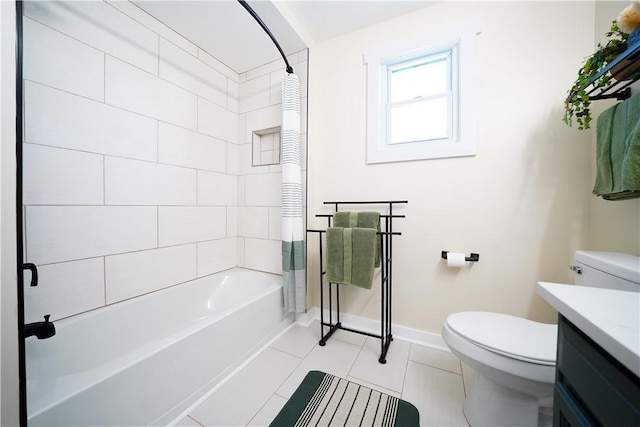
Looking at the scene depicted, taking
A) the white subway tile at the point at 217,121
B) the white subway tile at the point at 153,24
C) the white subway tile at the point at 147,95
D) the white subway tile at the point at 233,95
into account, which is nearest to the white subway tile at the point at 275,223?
the white subway tile at the point at 217,121

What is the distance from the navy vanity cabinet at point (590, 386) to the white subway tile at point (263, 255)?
1663 millimetres

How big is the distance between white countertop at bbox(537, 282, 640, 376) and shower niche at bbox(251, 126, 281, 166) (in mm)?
1832

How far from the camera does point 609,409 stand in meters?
0.37

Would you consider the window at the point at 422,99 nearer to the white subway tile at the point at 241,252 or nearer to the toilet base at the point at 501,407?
the toilet base at the point at 501,407

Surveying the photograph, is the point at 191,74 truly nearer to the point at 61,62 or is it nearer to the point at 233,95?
the point at 233,95

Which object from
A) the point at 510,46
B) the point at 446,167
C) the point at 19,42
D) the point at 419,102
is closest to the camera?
the point at 19,42

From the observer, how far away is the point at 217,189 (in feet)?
6.22

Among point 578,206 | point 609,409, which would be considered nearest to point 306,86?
point 578,206

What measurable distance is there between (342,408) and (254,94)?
2351 mm

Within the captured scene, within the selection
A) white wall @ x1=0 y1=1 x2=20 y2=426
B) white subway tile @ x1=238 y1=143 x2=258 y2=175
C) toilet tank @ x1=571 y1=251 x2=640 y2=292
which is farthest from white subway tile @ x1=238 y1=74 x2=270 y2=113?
toilet tank @ x1=571 y1=251 x2=640 y2=292

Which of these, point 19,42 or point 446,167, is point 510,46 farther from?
point 19,42

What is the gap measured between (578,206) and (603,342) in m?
1.24

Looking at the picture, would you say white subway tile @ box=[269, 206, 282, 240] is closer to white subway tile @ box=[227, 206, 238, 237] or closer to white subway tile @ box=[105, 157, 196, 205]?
white subway tile @ box=[227, 206, 238, 237]

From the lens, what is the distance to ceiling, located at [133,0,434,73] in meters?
1.42
